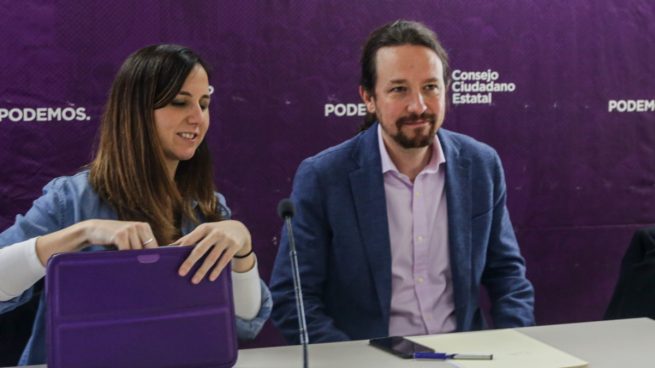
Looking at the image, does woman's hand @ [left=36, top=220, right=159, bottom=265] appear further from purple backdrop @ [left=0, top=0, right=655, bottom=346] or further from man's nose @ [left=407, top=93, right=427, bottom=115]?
purple backdrop @ [left=0, top=0, right=655, bottom=346]

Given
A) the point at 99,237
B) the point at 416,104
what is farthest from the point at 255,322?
the point at 416,104

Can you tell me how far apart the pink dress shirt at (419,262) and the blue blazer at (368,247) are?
4 centimetres

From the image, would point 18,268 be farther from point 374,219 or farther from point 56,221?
point 374,219

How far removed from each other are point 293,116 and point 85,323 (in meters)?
1.68

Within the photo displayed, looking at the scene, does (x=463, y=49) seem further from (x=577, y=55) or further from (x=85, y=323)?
(x=85, y=323)

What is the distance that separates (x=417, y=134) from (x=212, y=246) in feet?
3.23

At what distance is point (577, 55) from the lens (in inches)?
134

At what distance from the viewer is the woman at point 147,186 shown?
1948mm

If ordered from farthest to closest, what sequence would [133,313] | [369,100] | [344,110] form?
[344,110]
[369,100]
[133,313]

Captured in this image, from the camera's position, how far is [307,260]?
2445mm

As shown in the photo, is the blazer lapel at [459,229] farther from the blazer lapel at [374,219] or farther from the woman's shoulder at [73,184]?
the woman's shoulder at [73,184]

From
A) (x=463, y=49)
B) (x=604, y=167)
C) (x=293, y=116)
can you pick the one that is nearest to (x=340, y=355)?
(x=293, y=116)

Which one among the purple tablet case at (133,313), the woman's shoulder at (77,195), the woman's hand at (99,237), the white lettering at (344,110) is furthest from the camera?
the white lettering at (344,110)

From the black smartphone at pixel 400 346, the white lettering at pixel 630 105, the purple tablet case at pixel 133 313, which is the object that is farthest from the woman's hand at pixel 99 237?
the white lettering at pixel 630 105
